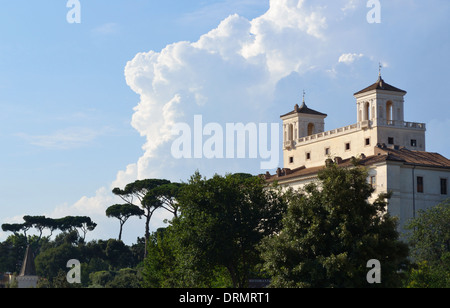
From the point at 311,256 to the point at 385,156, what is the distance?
35675 mm

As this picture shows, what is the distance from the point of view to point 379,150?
82.3 meters

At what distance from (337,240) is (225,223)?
59.4ft

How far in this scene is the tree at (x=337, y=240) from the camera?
3997 centimetres

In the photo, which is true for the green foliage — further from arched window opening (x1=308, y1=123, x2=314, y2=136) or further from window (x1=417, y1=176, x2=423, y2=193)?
arched window opening (x1=308, y1=123, x2=314, y2=136)

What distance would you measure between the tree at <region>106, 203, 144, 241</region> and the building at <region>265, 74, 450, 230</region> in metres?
34.6

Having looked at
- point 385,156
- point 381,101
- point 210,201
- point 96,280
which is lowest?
point 96,280

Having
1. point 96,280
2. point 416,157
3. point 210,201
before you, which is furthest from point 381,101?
point 96,280

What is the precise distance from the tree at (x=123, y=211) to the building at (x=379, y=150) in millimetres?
34567

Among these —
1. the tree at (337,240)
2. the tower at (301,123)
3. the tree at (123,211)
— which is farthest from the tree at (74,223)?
the tree at (337,240)

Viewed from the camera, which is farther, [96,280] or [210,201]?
[96,280]

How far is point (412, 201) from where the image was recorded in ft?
252

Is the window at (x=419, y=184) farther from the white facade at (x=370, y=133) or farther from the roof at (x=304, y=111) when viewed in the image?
the roof at (x=304, y=111)

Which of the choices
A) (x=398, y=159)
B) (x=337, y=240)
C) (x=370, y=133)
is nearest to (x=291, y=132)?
(x=370, y=133)
